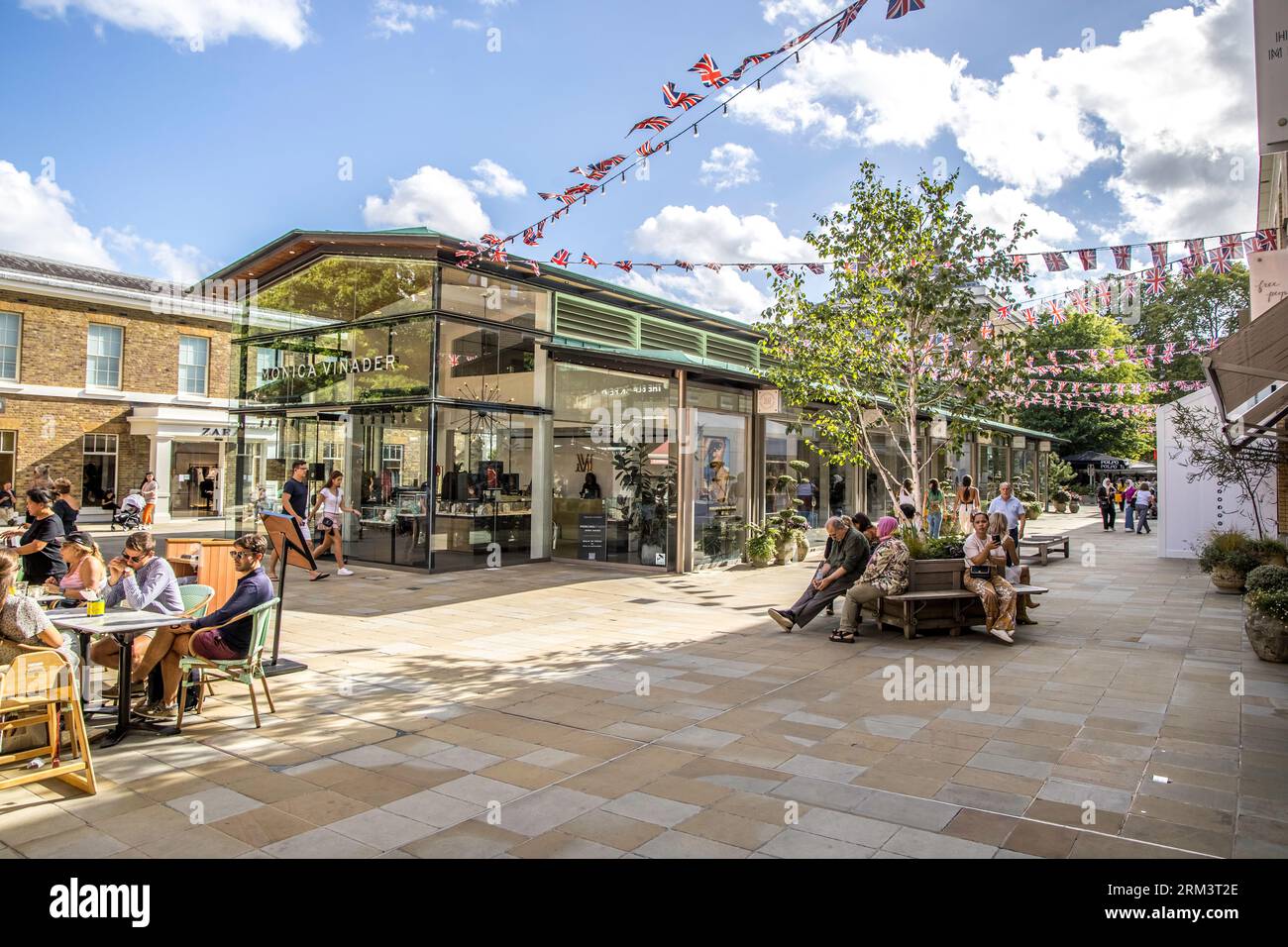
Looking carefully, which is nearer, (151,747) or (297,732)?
(151,747)

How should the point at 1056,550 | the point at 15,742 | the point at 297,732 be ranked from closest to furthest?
1. the point at 15,742
2. the point at 297,732
3. the point at 1056,550

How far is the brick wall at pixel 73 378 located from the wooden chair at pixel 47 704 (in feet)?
78.9

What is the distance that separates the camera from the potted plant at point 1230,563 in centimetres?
1172

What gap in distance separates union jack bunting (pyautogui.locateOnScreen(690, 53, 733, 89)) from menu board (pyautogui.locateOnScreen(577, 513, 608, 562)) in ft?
30.9

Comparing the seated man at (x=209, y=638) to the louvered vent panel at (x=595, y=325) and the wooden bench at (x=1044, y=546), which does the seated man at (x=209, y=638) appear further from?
the wooden bench at (x=1044, y=546)

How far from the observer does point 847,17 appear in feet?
18.0

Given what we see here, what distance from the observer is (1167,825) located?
381 cm

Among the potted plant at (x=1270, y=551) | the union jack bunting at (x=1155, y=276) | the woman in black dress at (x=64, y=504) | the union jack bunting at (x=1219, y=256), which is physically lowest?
the potted plant at (x=1270, y=551)

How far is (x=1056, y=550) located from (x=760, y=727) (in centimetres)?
1432

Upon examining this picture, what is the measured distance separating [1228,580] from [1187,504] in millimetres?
5596

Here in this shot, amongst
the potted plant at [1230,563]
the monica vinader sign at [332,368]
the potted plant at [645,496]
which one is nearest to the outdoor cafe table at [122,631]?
the potted plant at [645,496]

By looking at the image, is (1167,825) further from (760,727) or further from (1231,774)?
(760,727)
